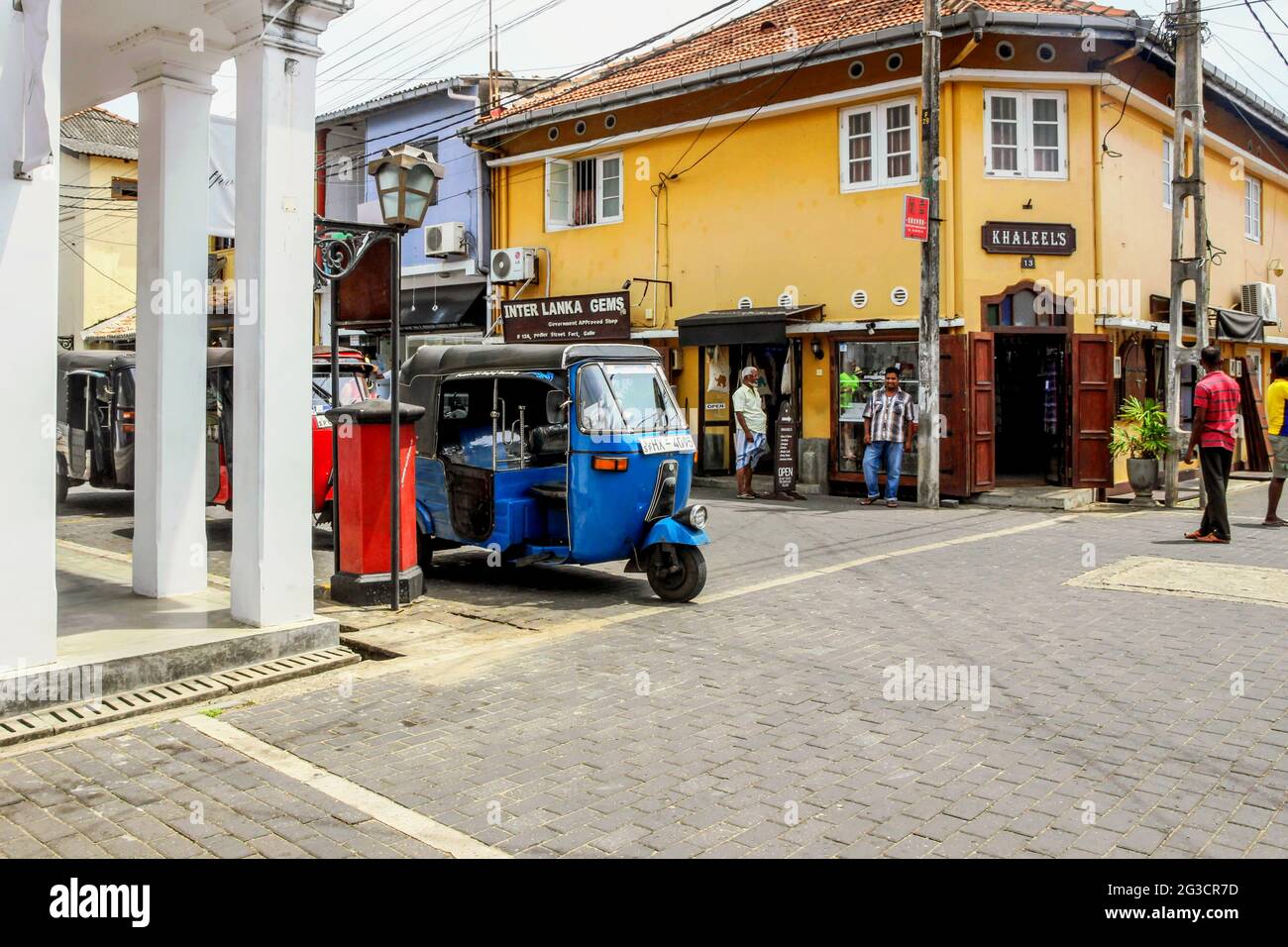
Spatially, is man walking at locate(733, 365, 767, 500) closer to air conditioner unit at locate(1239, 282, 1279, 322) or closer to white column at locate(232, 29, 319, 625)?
white column at locate(232, 29, 319, 625)

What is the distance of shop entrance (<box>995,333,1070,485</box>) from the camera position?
17.2 meters

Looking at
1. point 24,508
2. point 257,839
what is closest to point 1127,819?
point 257,839

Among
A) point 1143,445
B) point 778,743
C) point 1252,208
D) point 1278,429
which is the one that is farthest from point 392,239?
point 1252,208

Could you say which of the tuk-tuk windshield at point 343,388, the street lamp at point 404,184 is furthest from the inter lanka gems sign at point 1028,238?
the street lamp at point 404,184

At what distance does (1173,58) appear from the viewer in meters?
18.0

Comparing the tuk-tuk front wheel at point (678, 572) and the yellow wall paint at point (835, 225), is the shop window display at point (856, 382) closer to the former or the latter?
the yellow wall paint at point (835, 225)

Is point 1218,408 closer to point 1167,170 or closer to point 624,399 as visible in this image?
point 624,399

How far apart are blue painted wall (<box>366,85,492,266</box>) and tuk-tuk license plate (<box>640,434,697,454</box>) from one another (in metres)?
16.0

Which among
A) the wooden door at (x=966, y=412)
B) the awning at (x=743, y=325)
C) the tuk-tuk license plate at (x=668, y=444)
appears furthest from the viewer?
the awning at (x=743, y=325)

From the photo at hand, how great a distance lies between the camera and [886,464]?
17.2 m

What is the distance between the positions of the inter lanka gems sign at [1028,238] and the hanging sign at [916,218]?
156 centimetres

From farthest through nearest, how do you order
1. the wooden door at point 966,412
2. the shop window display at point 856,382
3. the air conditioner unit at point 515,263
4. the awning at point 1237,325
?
the air conditioner unit at point 515,263 < the awning at point 1237,325 < the shop window display at point 856,382 < the wooden door at point 966,412

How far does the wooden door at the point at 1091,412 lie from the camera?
16938 mm
